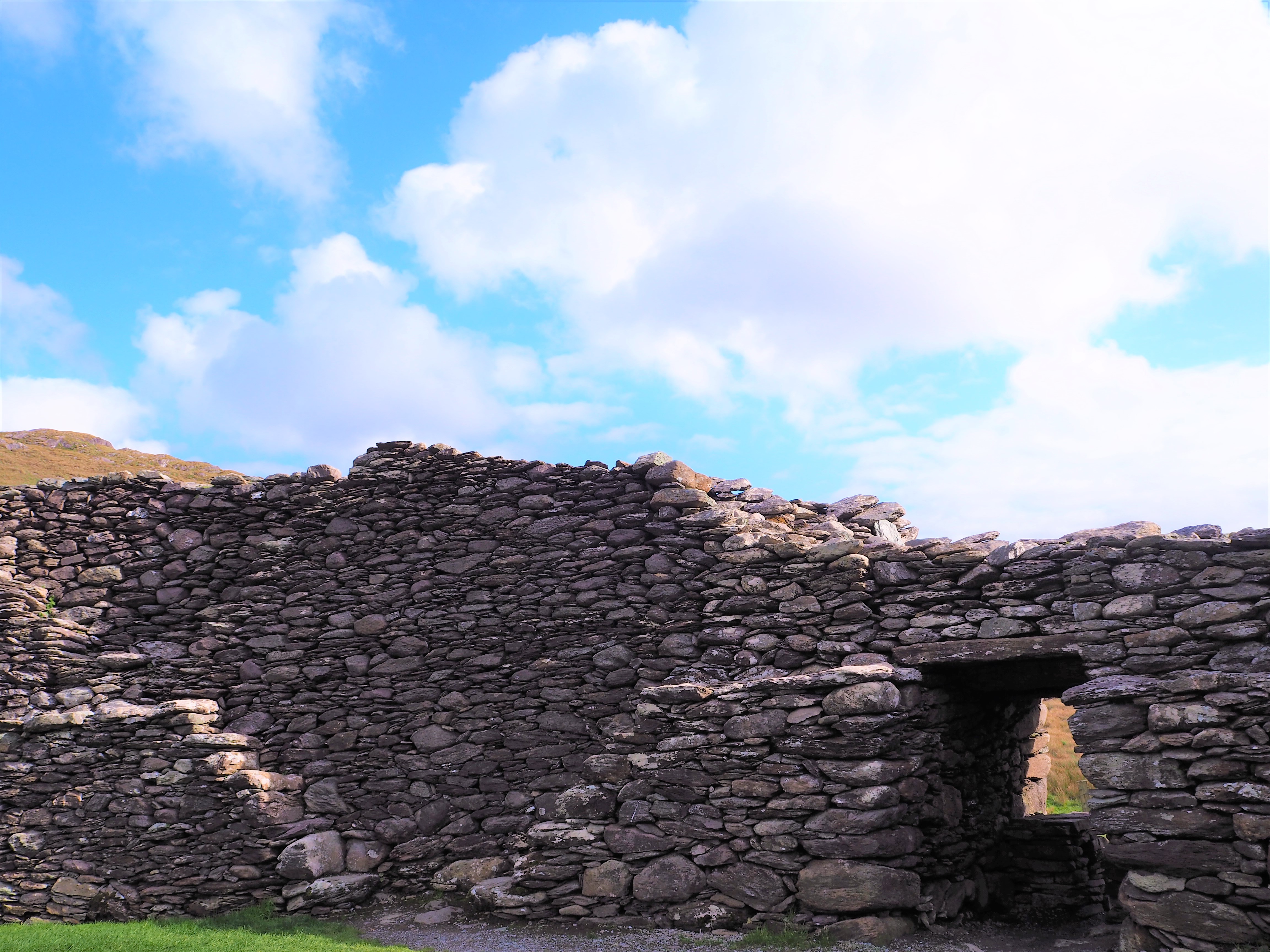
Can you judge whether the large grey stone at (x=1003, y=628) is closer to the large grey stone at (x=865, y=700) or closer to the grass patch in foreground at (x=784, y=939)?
the large grey stone at (x=865, y=700)

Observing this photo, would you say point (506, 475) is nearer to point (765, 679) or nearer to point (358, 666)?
point (358, 666)

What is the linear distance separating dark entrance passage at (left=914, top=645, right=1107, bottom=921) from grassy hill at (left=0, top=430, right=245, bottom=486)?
20.0 meters

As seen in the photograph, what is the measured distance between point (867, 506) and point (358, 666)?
272 inches

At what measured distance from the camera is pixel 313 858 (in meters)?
10.5

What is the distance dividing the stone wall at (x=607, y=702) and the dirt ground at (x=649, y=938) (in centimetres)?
22

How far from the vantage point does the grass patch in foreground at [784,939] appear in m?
7.99

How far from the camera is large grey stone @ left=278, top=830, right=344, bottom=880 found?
10.5 metres

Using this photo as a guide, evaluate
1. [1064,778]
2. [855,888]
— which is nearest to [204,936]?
[855,888]

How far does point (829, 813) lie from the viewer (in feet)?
27.9

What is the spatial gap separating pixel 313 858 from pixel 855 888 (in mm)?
6261

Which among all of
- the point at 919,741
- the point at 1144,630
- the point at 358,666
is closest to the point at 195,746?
the point at 358,666

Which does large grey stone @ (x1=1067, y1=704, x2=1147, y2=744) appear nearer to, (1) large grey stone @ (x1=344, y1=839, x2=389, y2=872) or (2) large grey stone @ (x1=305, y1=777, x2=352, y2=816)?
(1) large grey stone @ (x1=344, y1=839, x2=389, y2=872)

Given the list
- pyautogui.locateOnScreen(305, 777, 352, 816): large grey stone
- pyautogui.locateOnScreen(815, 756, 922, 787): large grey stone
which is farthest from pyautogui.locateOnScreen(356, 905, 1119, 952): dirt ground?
pyautogui.locateOnScreen(305, 777, 352, 816): large grey stone

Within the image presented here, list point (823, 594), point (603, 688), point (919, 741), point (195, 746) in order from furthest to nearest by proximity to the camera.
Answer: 1. point (195, 746)
2. point (603, 688)
3. point (823, 594)
4. point (919, 741)
